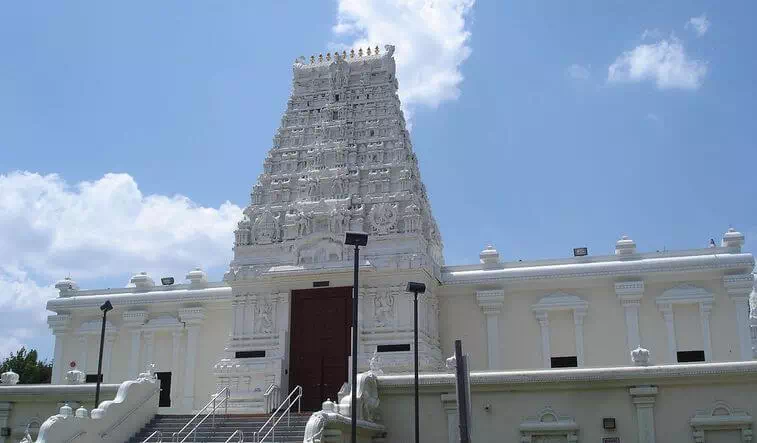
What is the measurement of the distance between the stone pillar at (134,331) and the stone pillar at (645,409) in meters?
23.1

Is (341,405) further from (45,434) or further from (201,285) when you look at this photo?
(201,285)

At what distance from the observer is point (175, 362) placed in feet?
126

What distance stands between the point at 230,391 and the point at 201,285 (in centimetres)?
821

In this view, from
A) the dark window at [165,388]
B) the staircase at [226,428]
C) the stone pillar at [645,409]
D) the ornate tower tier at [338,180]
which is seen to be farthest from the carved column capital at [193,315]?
the stone pillar at [645,409]

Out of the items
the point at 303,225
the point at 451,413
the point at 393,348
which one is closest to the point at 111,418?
the point at 451,413

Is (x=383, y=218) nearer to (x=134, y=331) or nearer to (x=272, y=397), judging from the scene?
(x=272, y=397)

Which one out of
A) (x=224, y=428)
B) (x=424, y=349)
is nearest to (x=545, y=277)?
(x=424, y=349)

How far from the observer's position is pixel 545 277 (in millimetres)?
34688

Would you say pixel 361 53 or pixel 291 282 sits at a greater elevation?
pixel 361 53

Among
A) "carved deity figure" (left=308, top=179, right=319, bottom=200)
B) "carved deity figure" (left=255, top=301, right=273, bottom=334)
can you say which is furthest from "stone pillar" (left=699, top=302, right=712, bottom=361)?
"carved deity figure" (left=255, top=301, right=273, bottom=334)

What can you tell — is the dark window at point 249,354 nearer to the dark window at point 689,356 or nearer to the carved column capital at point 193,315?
the carved column capital at point 193,315

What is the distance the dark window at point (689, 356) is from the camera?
1294 inches

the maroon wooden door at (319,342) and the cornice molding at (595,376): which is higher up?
the maroon wooden door at (319,342)

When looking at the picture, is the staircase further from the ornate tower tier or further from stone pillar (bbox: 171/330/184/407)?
stone pillar (bbox: 171/330/184/407)
